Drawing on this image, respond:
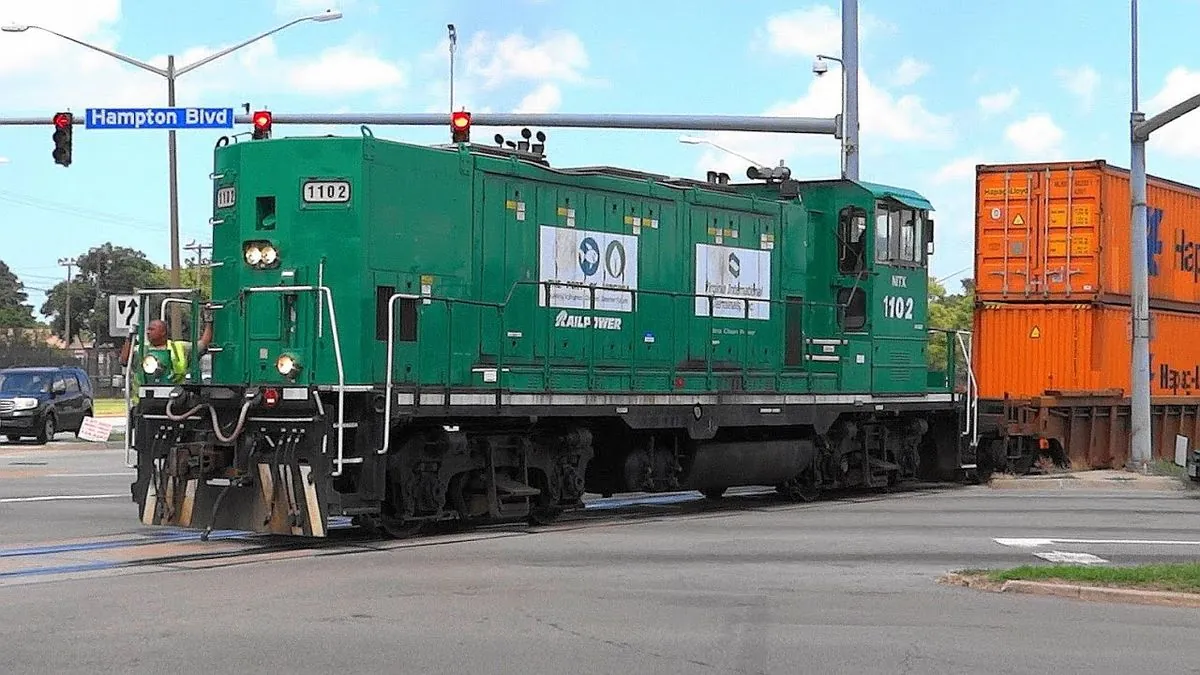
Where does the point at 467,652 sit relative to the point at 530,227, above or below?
below

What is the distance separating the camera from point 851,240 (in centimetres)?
1978

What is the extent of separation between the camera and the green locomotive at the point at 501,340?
44.9 ft

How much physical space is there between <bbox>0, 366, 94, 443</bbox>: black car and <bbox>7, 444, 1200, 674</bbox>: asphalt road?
18224 mm

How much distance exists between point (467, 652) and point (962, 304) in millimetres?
82814

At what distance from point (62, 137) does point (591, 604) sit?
22437mm

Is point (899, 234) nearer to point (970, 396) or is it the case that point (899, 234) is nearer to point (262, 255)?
point (970, 396)

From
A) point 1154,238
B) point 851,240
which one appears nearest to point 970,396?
point 851,240

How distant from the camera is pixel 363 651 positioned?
858cm

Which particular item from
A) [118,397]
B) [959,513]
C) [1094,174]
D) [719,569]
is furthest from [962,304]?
[719,569]

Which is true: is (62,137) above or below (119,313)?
above

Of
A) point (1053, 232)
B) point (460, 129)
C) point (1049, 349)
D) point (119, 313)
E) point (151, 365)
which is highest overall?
point (460, 129)

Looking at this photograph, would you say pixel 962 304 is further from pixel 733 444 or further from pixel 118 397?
pixel 733 444

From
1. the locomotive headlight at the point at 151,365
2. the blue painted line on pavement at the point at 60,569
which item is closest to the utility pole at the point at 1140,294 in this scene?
the locomotive headlight at the point at 151,365

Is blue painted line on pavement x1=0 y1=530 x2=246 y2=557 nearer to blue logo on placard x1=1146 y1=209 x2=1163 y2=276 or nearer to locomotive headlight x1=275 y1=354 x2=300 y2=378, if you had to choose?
locomotive headlight x1=275 y1=354 x2=300 y2=378
